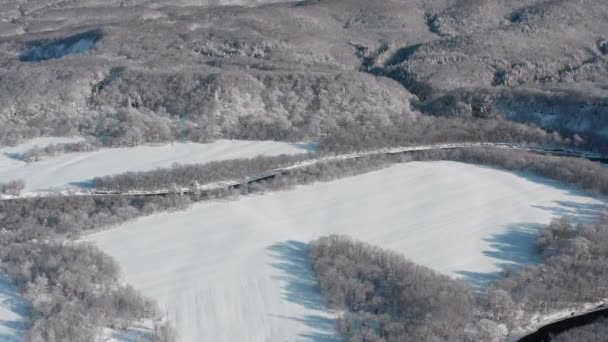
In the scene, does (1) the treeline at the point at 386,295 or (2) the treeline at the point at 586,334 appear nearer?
(1) the treeline at the point at 386,295

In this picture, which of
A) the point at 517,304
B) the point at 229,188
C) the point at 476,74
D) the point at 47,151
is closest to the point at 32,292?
the point at 229,188

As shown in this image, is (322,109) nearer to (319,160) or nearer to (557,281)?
(319,160)

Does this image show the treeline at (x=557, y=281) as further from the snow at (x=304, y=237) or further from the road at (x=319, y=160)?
the road at (x=319, y=160)

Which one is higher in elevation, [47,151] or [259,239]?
[47,151]

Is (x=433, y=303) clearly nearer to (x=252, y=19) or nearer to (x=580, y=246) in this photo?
(x=580, y=246)

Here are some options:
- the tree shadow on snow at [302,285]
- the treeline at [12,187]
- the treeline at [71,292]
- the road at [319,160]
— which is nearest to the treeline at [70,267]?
the treeline at [71,292]

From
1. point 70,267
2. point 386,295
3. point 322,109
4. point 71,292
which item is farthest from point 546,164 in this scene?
point 71,292

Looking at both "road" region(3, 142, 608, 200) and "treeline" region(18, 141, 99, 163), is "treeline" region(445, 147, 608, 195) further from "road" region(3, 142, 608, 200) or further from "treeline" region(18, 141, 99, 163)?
"treeline" region(18, 141, 99, 163)
